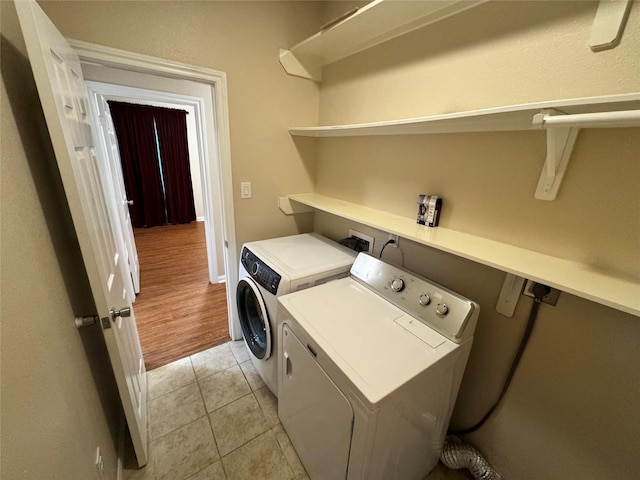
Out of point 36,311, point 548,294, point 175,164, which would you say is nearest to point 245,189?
point 36,311

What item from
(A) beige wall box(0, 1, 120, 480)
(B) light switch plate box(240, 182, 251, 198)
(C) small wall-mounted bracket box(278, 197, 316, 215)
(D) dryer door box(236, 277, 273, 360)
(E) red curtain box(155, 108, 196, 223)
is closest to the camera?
(A) beige wall box(0, 1, 120, 480)

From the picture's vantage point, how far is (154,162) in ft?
15.9

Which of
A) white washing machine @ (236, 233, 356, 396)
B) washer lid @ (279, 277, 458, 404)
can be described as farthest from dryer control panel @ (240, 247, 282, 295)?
washer lid @ (279, 277, 458, 404)

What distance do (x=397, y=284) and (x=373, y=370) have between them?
47cm

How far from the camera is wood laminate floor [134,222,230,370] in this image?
2111 millimetres

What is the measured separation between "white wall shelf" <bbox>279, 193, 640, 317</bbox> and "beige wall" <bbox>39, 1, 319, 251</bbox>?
77 cm

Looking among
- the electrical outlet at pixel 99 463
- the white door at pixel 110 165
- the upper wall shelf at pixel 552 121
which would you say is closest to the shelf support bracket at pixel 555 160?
the upper wall shelf at pixel 552 121

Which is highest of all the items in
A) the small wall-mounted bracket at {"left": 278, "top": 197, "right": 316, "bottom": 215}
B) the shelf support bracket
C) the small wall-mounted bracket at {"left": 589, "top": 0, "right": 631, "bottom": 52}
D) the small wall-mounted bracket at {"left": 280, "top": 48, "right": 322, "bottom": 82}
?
the small wall-mounted bracket at {"left": 280, "top": 48, "right": 322, "bottom": 82}

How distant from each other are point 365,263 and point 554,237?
782mm

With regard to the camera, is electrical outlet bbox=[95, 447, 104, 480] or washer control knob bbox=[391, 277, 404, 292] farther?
washer control knob bbox=[391, 277, 404, 292]

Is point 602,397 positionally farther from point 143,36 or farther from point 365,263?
point 143,36

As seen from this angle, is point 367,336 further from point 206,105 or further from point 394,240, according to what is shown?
point 206,105

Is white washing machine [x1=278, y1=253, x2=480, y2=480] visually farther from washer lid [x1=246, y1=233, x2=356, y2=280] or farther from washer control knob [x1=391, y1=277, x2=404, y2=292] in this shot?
washer lid [x1=246, y1=233, x2=356, y2=280]

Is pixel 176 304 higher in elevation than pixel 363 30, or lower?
lower
